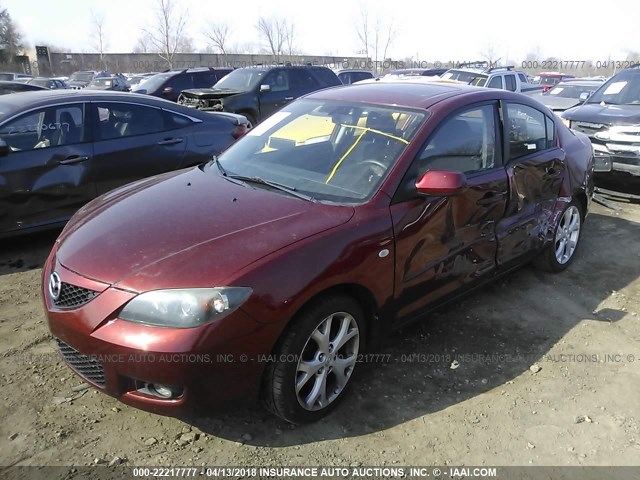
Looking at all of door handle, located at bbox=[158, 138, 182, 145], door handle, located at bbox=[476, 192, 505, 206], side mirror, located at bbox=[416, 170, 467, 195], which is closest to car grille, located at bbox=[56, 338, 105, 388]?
side mirror, located at bbox=[416, 170, 467, 195]

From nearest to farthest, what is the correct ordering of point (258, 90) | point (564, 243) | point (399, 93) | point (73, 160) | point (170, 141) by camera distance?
point (399, 93), point (564, 243), point (73, 160), point (170, 141), point (258, 90)

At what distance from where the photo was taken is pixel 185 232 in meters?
2.74

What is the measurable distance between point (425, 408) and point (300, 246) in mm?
1251

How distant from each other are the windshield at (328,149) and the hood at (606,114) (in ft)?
17.6

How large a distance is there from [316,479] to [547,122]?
3.57 metres

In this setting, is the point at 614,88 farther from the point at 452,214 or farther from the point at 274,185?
the point at 274,185

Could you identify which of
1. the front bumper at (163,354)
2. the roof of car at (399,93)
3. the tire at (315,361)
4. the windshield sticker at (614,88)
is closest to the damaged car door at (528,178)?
the roof of car at (399,93)

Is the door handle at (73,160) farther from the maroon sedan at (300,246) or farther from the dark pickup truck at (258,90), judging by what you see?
the dark pickup truck at (258,90)

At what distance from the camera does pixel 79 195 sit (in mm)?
5199

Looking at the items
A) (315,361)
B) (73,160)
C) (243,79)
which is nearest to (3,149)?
(73,160)

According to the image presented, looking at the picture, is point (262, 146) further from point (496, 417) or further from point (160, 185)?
point (496, 417)

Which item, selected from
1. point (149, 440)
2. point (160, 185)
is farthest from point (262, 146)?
point (149, 440)

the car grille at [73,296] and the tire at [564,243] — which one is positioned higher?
the car grille at [73,296]

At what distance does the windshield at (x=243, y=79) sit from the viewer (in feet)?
38.0
